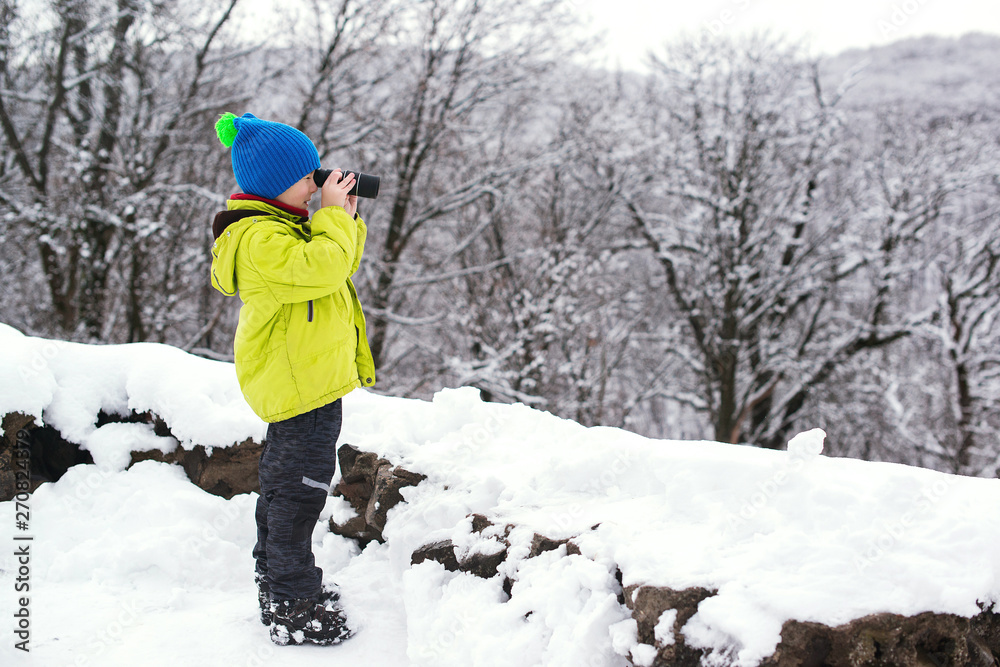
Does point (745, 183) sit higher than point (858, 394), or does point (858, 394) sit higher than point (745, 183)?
point (745, 183)

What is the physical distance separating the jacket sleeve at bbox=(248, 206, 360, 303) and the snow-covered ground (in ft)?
3.47

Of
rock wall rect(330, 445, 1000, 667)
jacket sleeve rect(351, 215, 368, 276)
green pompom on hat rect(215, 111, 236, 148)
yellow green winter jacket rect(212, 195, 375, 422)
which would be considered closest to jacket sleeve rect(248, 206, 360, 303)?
yellow green winter jacket rect(212, 195, 375, 422)

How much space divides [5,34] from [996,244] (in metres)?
17.3

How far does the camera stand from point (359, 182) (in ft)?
7.47

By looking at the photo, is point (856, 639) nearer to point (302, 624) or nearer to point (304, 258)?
point (302, 624)

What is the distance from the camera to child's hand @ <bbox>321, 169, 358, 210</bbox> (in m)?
2.19

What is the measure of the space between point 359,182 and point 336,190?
11cm

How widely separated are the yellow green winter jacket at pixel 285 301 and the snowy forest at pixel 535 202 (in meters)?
6.26

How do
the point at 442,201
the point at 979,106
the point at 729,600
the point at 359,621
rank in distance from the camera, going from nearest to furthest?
the point at 729,600 < the point at 359,621 < the point at 442,201 < the point at 979,106

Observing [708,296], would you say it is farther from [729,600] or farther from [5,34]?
[5,34]

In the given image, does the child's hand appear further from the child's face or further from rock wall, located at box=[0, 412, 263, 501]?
rock wall, located at box=[0, 412, 263, 501]

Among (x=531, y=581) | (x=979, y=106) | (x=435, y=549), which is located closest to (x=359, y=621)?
(x=435, y=549)

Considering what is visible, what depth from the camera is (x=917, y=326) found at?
12.2m

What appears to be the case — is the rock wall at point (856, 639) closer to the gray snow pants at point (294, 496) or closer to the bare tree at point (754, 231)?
the gray snow pants at point (294, 496)
